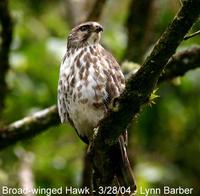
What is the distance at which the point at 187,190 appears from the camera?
673cm

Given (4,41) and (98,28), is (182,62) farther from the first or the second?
(4,41)

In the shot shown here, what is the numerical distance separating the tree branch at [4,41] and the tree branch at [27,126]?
292 millimetres

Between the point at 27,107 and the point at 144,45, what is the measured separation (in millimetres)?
1170

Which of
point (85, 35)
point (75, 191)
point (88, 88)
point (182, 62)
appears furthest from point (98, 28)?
point (75, 191)

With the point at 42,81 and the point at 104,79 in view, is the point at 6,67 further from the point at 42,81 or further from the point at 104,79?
the point at 104,79

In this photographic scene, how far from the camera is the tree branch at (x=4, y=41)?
566 centimetres

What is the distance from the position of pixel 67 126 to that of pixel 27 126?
1.26 m

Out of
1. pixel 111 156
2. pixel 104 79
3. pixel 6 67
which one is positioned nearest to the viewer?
pixel 111 156

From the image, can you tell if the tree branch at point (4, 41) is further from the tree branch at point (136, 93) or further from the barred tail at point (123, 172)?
the tree branch at point (136, 93)

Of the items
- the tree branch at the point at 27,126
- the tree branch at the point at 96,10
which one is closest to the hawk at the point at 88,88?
the tree branch at the point at 27,126

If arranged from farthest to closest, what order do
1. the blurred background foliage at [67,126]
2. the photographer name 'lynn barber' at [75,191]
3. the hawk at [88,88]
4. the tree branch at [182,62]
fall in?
the blurred background foliage at [67,126]
the photographer name 'lynn barber' at [75,191]
the tree branch at [182,62]
the hawk at [88,88]

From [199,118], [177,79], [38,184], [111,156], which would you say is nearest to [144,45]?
[177,79]

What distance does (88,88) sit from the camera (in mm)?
4805

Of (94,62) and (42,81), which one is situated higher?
(42,81)
